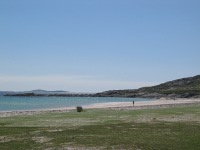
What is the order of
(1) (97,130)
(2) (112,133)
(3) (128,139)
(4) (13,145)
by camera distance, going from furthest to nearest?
1. (1) (97,130)
2. (2) (112,133)
3. (3) (128,139)
4. (4) (13,145)

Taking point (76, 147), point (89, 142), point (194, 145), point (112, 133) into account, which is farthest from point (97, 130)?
point (194, 145)

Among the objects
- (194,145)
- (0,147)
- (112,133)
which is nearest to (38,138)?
→ (0,147)

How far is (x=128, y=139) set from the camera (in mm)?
27953

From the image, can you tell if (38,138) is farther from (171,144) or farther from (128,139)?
(171,144)

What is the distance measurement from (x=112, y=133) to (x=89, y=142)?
17.4 feet

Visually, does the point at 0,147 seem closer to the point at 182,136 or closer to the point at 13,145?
the point at 13,145

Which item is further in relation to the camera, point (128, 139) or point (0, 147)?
point (128, 139)

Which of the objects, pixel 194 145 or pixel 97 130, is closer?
pixel 194 145

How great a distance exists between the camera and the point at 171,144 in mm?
25500

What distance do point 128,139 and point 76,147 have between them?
4896mm

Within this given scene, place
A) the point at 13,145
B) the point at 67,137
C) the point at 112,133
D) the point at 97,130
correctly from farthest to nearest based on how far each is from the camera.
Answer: the point at 97,130, the point at 112,133, the point at 67,137, the point at 13,145

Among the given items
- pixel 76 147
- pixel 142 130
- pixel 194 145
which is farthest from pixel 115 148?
pixel 142 130

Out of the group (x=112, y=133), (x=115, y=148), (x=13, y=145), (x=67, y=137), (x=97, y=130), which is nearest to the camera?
(x=115, y=148)

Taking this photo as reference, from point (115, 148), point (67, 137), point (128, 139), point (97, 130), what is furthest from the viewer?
point (97, 130)
